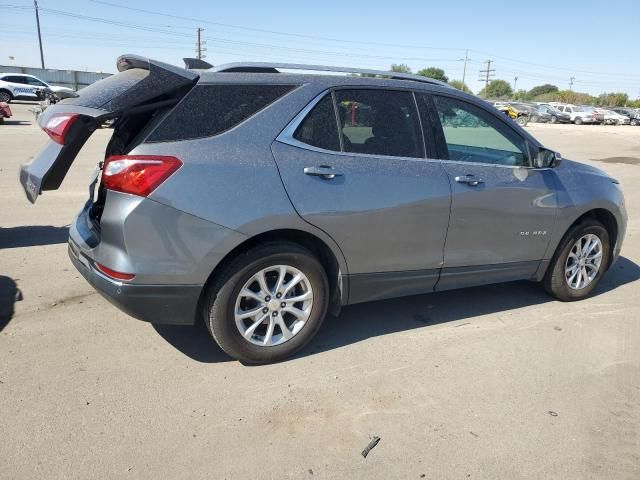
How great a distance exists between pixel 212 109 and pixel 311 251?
108 cm

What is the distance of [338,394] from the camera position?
3.18 meters

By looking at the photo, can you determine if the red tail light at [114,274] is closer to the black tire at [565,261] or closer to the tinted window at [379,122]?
the tinted window at [379,122]

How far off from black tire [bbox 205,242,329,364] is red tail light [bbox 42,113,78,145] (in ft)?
4.00

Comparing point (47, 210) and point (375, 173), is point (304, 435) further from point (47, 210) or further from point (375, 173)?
point (47, 210)

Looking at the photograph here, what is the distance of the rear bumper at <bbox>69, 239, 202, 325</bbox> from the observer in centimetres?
302

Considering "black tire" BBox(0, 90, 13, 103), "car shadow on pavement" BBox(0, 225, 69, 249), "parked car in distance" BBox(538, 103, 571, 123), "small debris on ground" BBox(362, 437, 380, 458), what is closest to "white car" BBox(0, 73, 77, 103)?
"black tire" BBox(0, 90, 13, 103)

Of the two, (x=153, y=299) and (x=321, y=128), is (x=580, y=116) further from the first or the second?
(x=153, y=299)

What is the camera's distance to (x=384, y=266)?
369 cm

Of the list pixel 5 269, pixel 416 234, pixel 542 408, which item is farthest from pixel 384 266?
pixel 5 269

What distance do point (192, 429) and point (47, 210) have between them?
17.5 ft

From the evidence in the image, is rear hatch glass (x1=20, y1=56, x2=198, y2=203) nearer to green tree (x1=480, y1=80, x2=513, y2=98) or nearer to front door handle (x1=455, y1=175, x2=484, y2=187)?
front door handle (x1=455, y1=175, x2=484, y2=187)

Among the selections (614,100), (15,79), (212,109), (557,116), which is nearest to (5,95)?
(15,79)

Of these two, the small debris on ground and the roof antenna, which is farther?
the roof antenna

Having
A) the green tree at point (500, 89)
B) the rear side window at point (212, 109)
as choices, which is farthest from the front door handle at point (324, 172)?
the green tree at point (500, 89)
